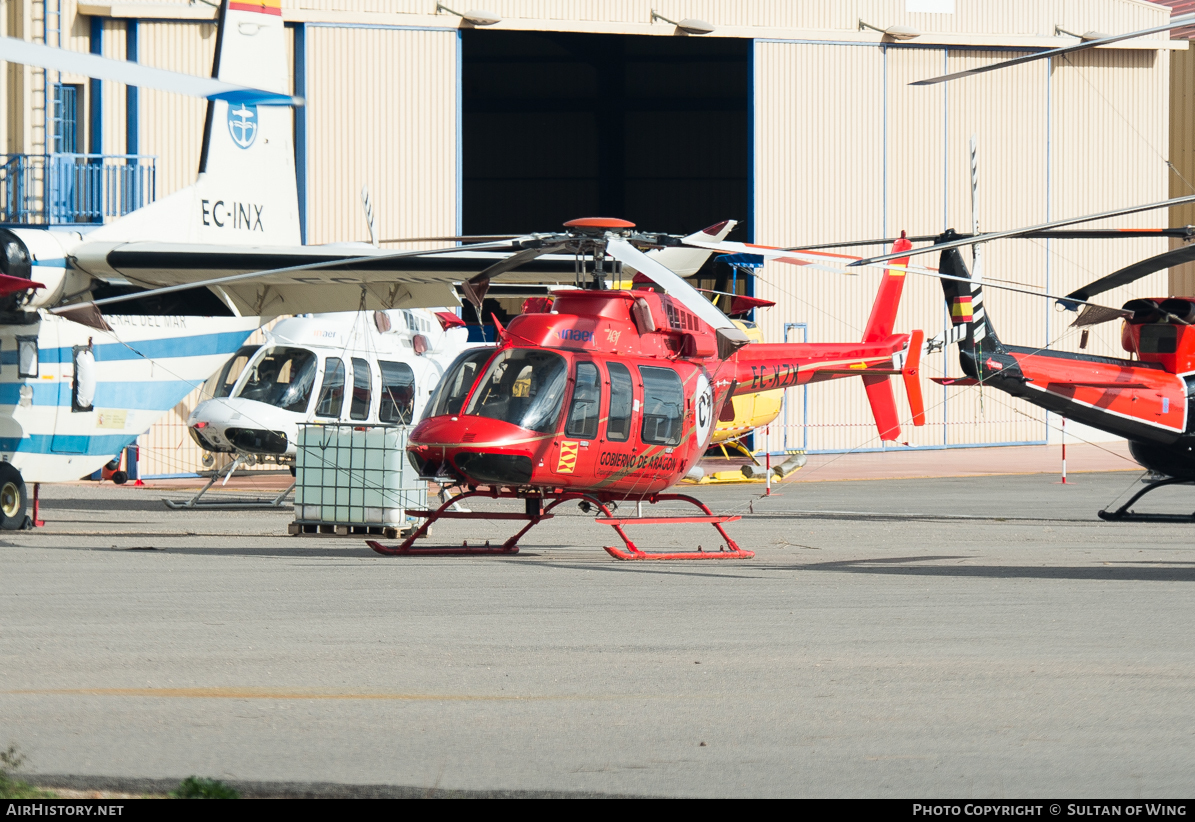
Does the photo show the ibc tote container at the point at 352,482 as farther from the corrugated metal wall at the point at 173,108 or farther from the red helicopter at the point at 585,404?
the corrugated metal wall at the point at 173,108

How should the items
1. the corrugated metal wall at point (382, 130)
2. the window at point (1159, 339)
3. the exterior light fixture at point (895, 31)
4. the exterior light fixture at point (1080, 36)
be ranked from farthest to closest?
the exterior light fixture at point (1080, 36)
the exterior light fixture at point (895, 31)
the corrugated metal wall at point (382, 130)
the window at point (1159, 339)

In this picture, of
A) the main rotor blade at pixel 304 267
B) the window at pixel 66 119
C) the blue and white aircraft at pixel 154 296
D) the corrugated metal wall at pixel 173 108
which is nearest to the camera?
the main rotor blade at pixel 304 267

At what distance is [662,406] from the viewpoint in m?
12.8

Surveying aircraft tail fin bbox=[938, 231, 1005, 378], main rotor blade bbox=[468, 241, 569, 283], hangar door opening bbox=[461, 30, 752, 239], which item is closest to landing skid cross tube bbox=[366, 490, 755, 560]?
main rotor blade bbox=[468, 241, 569, 283]

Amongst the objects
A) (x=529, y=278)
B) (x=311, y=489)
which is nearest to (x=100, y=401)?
(x=311, y=489)

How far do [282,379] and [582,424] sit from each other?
692cm

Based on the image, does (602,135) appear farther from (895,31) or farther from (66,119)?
(66,119)

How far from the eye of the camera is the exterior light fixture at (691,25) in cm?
2836

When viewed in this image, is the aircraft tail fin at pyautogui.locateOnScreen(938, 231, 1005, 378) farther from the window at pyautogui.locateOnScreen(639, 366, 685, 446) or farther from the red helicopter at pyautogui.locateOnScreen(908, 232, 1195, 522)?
the window at pyautogui.locateOnScreen(639, 366, 685, 446)

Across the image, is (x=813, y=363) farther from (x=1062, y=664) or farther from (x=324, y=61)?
(x=324, y=61)

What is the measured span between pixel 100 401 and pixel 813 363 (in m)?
8.23

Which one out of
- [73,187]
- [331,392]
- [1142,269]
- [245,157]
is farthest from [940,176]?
[73,187]

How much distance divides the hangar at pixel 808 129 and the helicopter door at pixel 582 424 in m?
12.4

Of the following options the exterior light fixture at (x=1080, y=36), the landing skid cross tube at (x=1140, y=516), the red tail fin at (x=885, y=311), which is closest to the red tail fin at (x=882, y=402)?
the red tail fin at (x=885, y=311)
